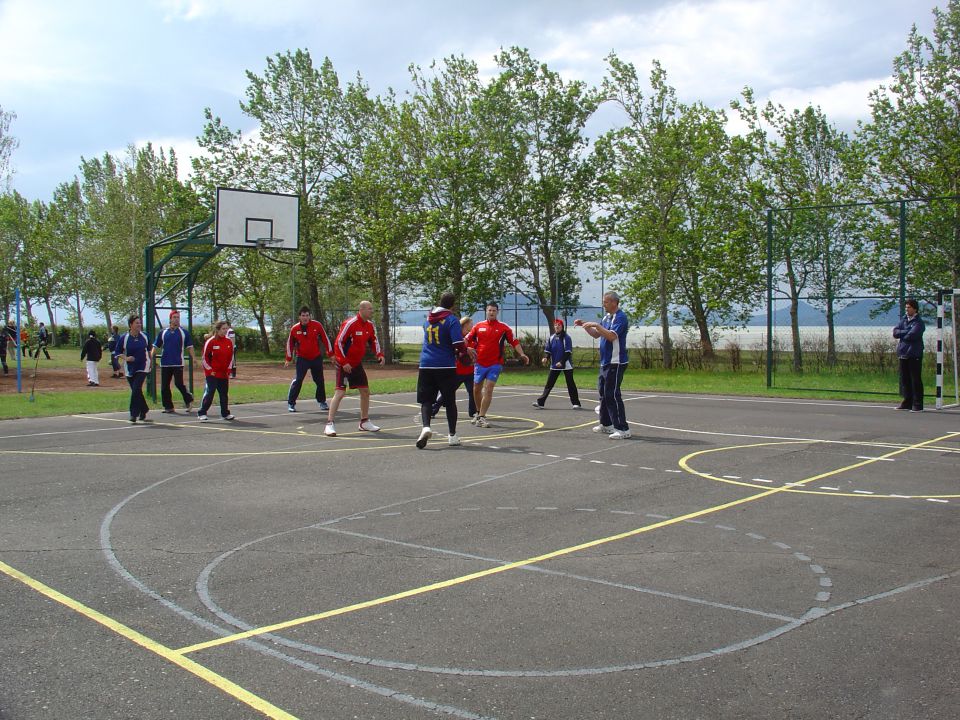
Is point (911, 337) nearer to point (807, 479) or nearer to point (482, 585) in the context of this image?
point (807, 479)

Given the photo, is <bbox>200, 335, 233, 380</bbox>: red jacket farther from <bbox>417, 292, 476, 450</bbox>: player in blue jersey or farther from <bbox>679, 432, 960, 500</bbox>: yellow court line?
<bbox>679, 432, 960, 500</bbox>: yellow court line

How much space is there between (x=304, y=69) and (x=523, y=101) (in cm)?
1266

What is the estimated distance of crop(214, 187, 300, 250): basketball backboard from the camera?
806 inches

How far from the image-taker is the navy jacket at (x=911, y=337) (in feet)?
53.6

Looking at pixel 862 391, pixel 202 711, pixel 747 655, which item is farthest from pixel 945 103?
pixel 202 711

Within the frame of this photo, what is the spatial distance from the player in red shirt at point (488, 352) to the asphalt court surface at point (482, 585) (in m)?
3.57

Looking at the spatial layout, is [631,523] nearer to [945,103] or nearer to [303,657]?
[303,657]

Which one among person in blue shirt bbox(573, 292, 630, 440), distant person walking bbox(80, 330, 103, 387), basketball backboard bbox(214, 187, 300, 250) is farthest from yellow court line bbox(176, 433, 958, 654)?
distant person walking bbox(80, 330, 103, 387)

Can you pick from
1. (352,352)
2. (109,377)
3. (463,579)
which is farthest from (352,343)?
(109,377)

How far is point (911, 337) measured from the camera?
16422mm

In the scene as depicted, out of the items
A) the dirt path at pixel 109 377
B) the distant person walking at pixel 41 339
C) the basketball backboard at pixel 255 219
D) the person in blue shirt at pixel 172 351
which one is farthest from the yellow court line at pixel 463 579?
the distant person walking at pixel 41 339

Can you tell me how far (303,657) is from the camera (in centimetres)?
420

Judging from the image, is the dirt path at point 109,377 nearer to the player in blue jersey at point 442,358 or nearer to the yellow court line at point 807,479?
the player in blue jersey at point 442,358

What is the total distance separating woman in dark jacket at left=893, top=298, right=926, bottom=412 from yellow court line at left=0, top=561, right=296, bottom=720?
1545 cm
